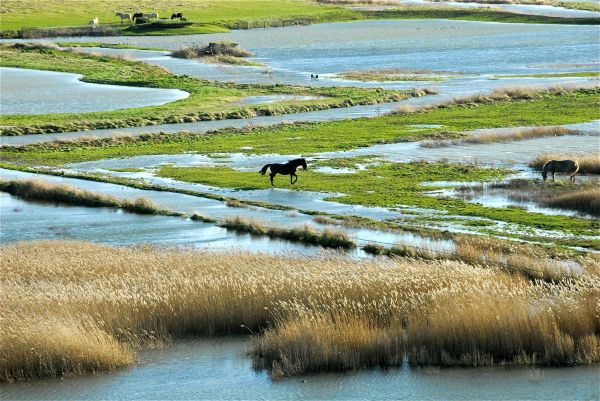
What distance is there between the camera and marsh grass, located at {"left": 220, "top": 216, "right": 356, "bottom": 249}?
2920 centimetres

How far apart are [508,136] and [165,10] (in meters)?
116

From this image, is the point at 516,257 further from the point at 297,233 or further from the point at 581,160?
the point at 581,160

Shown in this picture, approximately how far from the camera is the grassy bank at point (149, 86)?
62.4m

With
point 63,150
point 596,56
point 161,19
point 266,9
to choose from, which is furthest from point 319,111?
point 266,9

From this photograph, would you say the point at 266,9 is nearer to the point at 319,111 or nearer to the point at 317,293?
the point at 319,111

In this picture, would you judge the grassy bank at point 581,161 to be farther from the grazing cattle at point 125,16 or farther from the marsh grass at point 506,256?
the grazing cattle at point 125,16

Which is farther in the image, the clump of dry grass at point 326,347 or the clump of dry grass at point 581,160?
the clump of dry grass at point 581,160

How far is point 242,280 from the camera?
20.1 m

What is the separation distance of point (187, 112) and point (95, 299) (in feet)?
157

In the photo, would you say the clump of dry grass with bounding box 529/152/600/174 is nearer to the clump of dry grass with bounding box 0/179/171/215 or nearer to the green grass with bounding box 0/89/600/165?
the green grass with bounding box 0/89/600/165

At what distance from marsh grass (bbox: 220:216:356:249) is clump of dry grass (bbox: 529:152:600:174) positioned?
1481 centimetres

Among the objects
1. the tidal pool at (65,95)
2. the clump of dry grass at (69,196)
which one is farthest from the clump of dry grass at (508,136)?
the tidal pool at (65,95)

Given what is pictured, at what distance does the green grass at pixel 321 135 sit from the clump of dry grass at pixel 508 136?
1879mm

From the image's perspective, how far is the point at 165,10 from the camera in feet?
531
